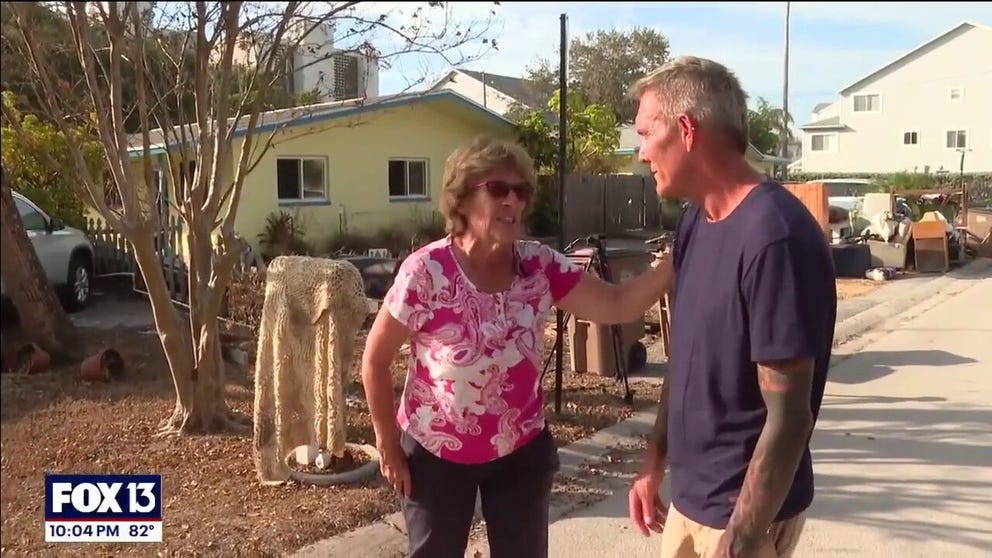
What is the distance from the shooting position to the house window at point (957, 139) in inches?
358

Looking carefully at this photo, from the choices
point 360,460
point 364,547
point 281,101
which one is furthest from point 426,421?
point 281,101

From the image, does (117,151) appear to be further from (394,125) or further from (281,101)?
(394,125)

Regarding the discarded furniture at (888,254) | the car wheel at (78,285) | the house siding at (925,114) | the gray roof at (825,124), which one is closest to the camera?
the house siding at (925,114)

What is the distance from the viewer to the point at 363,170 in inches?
684

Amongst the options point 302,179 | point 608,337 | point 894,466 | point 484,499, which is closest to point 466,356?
point 484,499

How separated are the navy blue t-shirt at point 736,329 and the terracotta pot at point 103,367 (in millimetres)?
6042

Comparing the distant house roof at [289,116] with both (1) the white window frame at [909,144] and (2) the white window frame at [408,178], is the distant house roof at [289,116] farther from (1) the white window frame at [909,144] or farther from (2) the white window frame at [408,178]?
(1) the white window frame at [909,144]

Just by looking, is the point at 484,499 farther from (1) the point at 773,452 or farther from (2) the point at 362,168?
(2) the point at 362,168

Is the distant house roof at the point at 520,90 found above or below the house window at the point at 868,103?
above

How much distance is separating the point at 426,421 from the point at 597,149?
20.5 meters

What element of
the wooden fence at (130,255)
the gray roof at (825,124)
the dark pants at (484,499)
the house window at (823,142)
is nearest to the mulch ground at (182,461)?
the dark pants at (484,499)

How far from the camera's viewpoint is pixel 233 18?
14.9 feet

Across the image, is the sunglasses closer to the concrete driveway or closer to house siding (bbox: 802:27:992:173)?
the concrete driveway

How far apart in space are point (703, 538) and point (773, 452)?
1.25 ft
